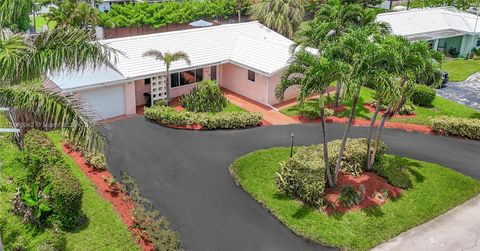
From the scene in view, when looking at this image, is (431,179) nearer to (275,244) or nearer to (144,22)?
(275,244)

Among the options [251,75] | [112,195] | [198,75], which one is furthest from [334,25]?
[112,195]

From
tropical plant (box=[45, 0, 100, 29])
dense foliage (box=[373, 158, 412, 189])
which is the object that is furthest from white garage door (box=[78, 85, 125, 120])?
dense foliage (box=[373, 158, 412, 189])

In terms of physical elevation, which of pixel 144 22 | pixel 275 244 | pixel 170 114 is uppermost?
pixel 144 22

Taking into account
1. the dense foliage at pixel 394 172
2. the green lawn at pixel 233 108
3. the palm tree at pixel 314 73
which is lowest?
the dense foliage at pixel 394 172

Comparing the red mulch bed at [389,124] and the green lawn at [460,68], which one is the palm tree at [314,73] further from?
the green lawn at [460,68]

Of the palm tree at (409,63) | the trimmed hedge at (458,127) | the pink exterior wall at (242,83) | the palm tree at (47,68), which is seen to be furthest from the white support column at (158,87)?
the trimmed hedge at (458,127)

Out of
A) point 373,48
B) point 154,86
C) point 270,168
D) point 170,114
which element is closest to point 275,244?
point 270,168

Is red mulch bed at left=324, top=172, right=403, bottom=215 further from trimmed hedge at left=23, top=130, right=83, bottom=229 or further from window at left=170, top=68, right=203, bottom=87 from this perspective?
window at left=170, top=68, right=203, bottom=87
